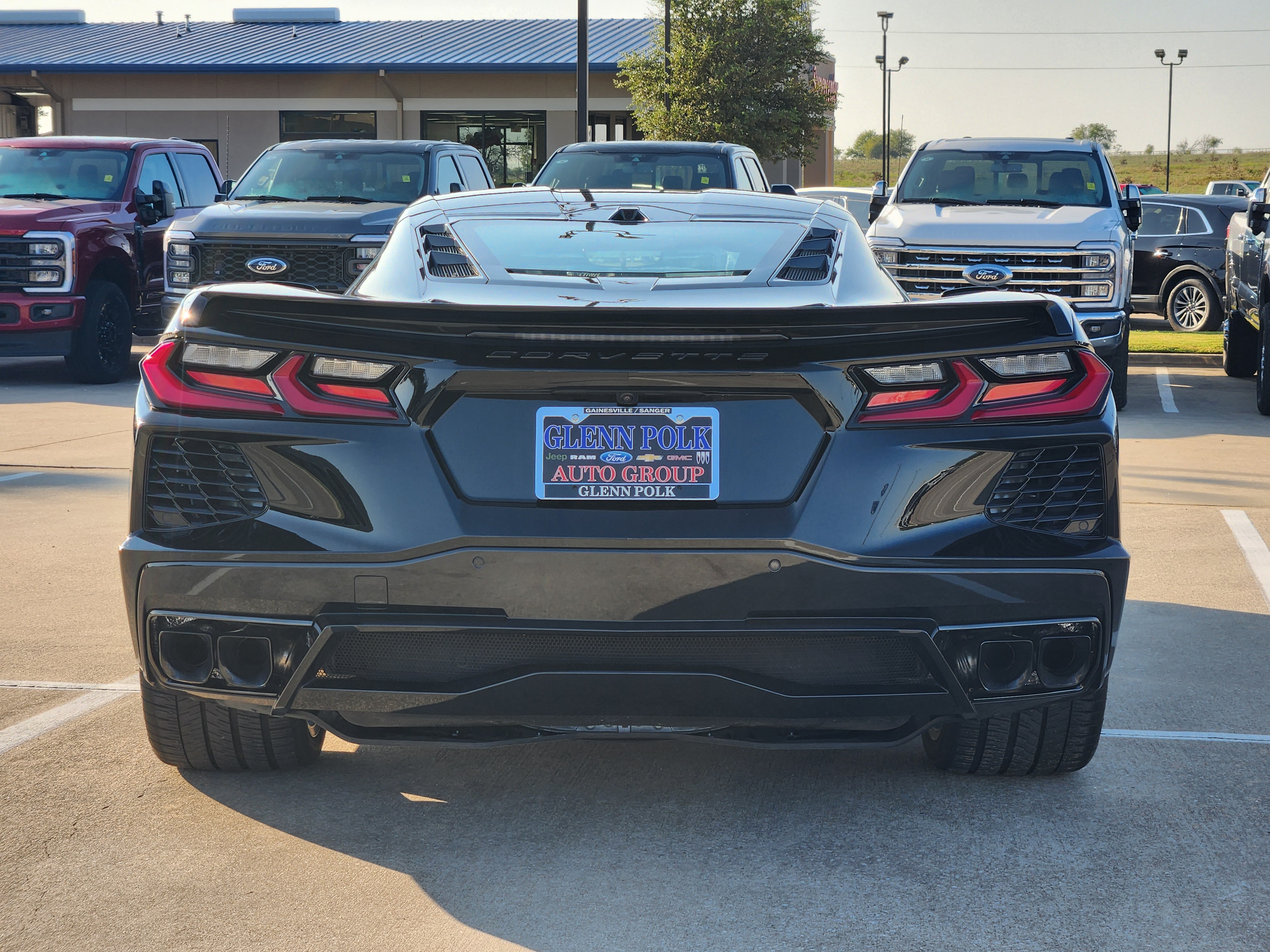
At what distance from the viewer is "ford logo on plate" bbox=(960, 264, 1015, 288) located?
1239 cm

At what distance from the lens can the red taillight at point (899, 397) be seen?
3.22 metres

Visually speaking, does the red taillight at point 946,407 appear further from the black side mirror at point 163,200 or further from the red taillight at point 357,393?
the black side mirror at point 163,200

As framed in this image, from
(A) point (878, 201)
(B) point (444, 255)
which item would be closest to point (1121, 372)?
(A) point (878, 201)

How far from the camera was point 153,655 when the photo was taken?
3408mm

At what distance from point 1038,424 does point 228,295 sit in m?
1.87

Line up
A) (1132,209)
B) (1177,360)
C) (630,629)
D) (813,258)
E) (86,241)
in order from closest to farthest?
1. (630,629)
2. (813,258)
3. (1132,209)
4. (86,241)
5. (1177,360)

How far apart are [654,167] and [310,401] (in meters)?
10.3

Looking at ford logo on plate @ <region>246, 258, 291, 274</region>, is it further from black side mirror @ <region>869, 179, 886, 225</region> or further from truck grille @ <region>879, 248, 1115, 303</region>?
black side mirror @ <region>869, 179, 886, 225</region>

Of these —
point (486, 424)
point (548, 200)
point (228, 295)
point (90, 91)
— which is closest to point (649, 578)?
point (486, 424)

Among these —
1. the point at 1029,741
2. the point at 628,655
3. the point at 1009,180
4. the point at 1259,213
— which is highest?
the point at 1009,180

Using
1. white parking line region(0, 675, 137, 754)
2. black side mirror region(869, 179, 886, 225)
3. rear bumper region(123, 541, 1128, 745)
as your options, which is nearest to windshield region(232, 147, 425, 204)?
black side mirror region(869, 179, 886, 225)

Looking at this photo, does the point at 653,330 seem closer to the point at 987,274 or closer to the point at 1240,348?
the point at 987,274

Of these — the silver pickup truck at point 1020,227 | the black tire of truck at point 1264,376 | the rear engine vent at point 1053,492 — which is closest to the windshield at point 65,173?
the silver pickup truck at point 1020,227

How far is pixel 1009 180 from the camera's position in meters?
13.4
